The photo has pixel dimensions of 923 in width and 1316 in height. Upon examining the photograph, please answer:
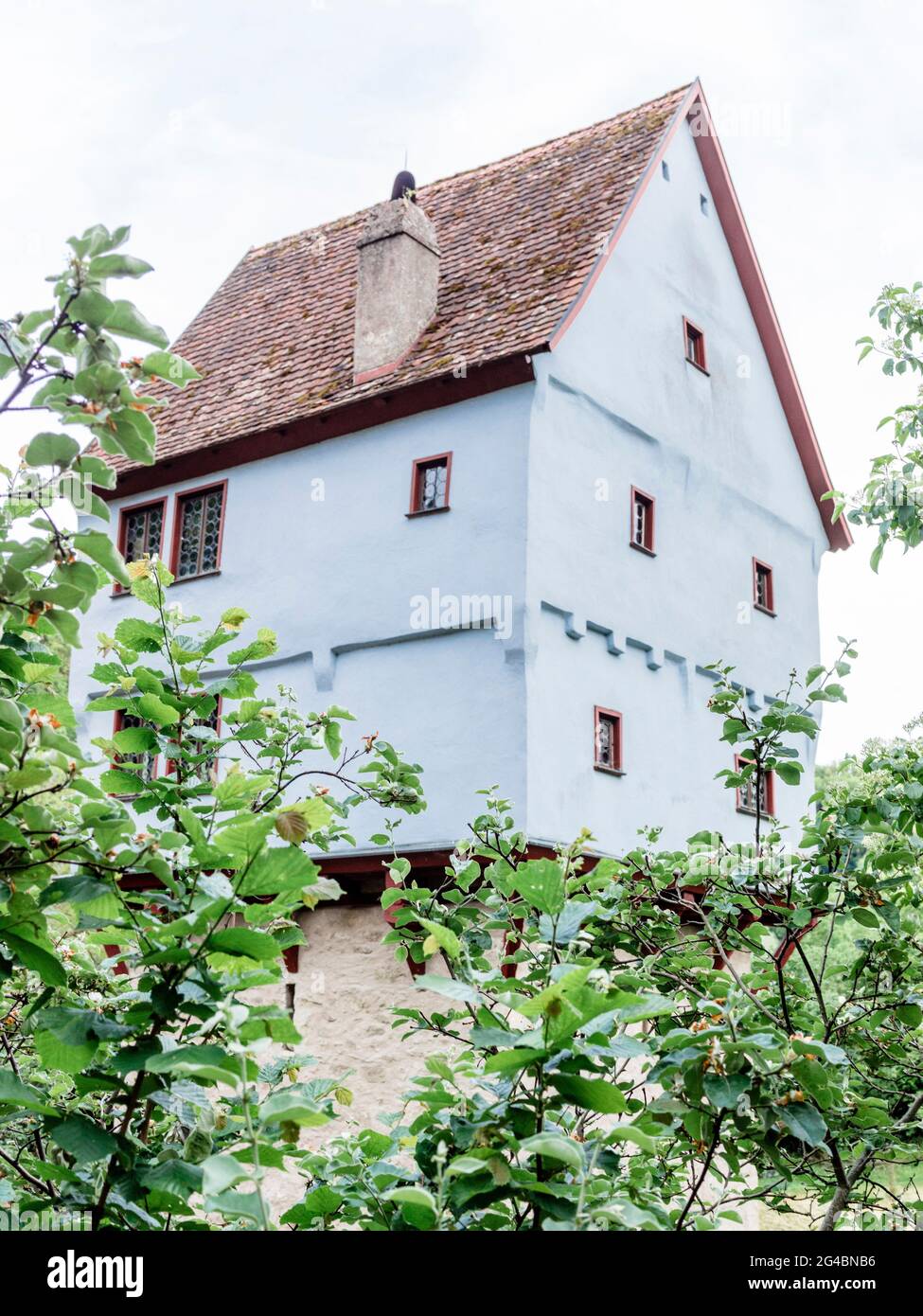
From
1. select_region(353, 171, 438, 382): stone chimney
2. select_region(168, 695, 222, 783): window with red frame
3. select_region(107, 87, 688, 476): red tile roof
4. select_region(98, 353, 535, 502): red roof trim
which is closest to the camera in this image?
select_region(168, 695, 222, 783): window with red frame

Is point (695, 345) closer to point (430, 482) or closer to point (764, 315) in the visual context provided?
point (764, 315)

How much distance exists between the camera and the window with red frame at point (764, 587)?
15.2m

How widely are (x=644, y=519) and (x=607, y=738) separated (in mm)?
2400

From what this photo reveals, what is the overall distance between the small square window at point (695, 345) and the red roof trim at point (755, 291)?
1603 millimetres

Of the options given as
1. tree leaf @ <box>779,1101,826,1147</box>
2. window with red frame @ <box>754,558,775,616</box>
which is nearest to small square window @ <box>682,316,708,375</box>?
window with red frame @ <box>754,558,775,616</box>

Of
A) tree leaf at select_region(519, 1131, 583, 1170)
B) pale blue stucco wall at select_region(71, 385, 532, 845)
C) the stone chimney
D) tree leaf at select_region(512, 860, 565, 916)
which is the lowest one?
tree leaf at select_region(519, 1131, 583, 1170)

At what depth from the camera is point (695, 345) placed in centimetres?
1498

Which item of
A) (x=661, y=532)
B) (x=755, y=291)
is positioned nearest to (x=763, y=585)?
(x=661, y=532)

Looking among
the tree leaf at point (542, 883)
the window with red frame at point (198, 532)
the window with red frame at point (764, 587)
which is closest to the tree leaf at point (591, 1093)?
the tree leaf at point (542, 883)

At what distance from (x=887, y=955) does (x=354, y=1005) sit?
7.68m

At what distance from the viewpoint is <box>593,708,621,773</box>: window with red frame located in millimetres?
12250

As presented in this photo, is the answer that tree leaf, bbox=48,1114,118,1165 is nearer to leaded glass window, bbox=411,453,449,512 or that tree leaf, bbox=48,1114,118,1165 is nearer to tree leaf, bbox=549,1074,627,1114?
tree leaf, bbox=549,1074,627,1114

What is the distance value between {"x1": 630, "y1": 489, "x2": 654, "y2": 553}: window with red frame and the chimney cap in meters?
4.27
